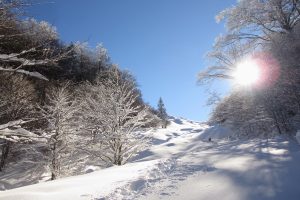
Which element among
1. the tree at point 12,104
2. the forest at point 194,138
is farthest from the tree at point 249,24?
the tree at point 12,104

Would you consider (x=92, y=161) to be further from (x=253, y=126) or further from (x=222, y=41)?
(x=222, y=41)

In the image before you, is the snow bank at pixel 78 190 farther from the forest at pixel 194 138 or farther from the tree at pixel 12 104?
the tree at pixel 12 104

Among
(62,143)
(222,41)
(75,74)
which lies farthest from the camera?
(75,74)

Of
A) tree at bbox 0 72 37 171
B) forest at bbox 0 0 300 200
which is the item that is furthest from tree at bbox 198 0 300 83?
tree at bbox 0 72 37 171

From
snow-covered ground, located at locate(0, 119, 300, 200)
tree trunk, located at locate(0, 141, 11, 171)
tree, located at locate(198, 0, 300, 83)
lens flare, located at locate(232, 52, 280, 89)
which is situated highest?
tree, located at locate(198, 0, 300, 83)

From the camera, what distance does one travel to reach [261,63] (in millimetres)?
12492

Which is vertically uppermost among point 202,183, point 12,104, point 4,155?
point 12,104

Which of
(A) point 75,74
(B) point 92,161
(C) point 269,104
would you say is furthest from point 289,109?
(A) point 75,74

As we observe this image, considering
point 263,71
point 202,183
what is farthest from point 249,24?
point 202,183

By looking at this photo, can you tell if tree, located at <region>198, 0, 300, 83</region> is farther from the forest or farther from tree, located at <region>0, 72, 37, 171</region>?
tree, located at <region>0, 72, 37, 171</region>

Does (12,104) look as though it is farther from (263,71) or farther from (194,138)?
(194,138)

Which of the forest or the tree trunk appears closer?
the forest

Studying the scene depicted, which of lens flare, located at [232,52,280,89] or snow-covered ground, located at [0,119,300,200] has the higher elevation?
lens flare, located at [232,52,280,89]

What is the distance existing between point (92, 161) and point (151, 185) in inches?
525
